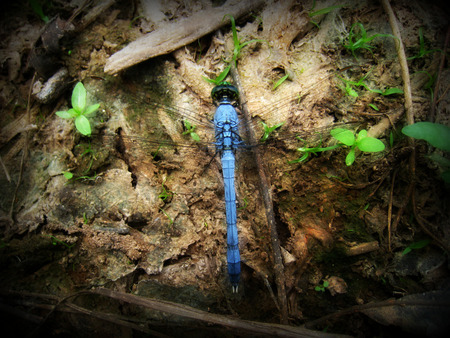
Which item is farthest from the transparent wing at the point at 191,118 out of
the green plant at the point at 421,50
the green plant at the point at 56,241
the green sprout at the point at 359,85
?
the green plant at the point at 56,241

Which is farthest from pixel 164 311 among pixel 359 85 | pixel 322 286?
pixel 359 85

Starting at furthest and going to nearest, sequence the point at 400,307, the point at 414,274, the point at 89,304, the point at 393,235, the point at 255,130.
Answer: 1. the point at 255,130
2. the point at 89,304
3. the point at 393,235
4. the point at 414,274
5. the point at 400,307

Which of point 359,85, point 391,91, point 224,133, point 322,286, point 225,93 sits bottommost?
point 322,286

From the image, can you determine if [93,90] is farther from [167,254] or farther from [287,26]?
[287,26]

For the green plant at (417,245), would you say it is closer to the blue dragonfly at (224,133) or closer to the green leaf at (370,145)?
the green leaf at (370,145)

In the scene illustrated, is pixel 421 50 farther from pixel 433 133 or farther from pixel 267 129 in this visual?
pixel 267 129

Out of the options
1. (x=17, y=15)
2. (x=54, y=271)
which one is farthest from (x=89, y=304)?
(x=17, y=15)
